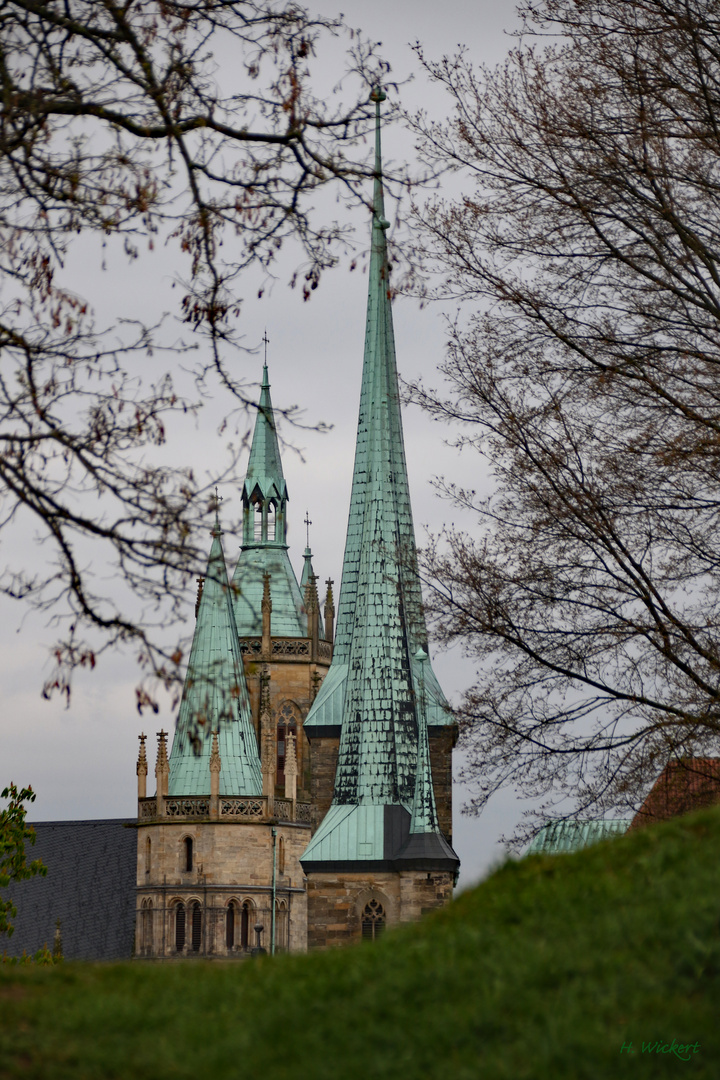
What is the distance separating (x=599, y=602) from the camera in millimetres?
14617

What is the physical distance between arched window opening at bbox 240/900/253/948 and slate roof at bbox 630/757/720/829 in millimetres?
43175

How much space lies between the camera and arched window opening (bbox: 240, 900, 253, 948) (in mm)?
55938

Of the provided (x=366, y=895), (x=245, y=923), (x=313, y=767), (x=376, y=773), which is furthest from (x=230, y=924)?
(x=366, y=895)

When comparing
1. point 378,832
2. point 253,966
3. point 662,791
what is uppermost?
point 378,832

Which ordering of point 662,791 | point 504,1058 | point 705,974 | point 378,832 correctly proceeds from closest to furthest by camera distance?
point 504,1058 → point 705,974 → point 662,791 → point 378,832

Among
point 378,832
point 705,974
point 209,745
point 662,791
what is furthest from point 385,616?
point 705,974

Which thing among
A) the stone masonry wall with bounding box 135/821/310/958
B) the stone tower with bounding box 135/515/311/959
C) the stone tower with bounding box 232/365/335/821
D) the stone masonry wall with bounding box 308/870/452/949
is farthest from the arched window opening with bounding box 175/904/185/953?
Answer: the stone masonry wall with bounding box 308/870/452/949

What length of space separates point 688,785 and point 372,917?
105ft

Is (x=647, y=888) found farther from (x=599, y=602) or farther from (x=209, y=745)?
(x=209, y=745)

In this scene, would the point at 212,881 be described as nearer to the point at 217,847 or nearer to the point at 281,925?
the point at 217,847

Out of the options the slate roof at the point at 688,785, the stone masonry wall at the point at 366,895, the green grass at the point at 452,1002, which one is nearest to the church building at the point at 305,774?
the stone masonry wall at the point at 366,895

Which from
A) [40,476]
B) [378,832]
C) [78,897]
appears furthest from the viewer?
[78,897]

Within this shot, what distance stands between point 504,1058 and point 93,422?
16.7ft

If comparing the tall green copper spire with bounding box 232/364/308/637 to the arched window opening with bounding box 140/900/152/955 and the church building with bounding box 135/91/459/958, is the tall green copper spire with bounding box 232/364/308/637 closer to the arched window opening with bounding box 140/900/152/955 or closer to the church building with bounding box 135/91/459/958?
the church building with bounding box 135/91/459/958
